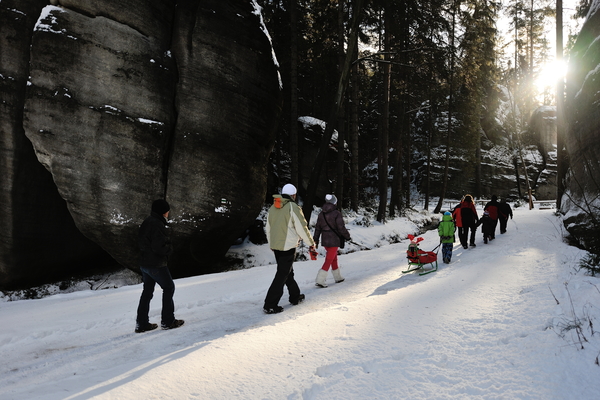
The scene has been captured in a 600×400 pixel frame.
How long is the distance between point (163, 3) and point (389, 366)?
11653mm

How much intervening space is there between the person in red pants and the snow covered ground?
2.48ft

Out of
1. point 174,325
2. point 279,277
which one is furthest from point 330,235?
point 174,325

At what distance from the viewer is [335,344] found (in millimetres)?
3971

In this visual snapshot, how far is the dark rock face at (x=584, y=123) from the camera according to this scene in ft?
27.1

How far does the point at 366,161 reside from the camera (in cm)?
4062

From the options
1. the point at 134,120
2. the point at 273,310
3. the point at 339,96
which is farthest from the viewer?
the point at 339,96

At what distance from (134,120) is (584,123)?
12248 mm

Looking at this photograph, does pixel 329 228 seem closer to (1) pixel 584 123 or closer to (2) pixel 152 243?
(2) pixel 152 243

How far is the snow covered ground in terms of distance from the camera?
10.0 feet

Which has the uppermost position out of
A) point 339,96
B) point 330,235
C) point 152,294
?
point 339,96

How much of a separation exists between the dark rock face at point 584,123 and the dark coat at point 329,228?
5.34m

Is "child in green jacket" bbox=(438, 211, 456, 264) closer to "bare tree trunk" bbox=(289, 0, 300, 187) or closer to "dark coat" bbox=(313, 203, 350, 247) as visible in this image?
"dark coat" bbox=(313, 203, 350, 247)

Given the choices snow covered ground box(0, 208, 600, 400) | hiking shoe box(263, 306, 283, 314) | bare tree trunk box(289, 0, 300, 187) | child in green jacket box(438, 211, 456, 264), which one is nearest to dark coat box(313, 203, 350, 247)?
snow covered ground box(0, 208, 600, 400)

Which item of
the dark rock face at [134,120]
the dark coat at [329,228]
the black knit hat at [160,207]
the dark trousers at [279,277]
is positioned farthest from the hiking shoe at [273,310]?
the dark rock face at [134,120]
